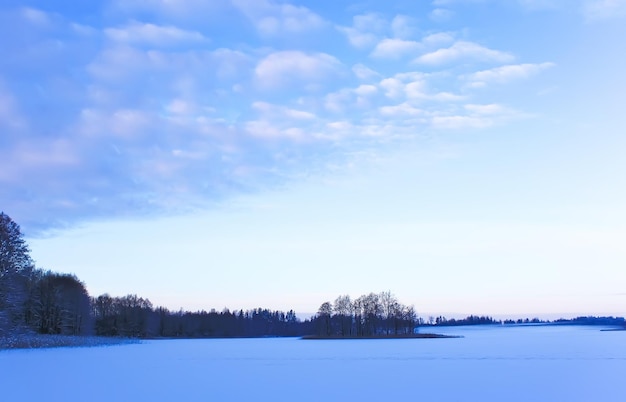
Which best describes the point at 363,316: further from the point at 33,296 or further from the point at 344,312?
the point at 33,296

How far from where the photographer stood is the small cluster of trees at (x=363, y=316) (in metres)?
112

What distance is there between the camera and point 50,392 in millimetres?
18906

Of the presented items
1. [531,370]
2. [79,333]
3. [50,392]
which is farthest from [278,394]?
[79,333]

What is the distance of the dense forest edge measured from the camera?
48281 mm

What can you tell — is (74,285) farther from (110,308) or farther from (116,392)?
(116,392)

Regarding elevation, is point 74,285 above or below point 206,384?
above

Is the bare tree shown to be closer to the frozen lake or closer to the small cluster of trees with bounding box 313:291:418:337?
the small cluster of trees with bounding box 313:291:418:337

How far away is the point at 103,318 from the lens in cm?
10556

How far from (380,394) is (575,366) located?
14453mm

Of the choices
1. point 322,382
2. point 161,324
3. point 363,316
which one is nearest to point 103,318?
point 161,324

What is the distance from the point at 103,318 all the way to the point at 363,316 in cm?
4663

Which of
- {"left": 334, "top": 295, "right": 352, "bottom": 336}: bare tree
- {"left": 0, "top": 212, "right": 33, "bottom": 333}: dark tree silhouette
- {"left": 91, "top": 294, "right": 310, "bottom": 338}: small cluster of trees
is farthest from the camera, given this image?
{"left": 334, "top": 295, "right": 352, "bottom": 336}: bare tree

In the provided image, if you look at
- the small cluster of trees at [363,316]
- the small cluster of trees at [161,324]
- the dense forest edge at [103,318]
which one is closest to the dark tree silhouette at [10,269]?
the dense forest edge at [103,318]

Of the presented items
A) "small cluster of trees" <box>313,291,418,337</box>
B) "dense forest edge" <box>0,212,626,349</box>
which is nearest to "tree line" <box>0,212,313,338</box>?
"dense forest edge" <box>0,212,626,349</box>
